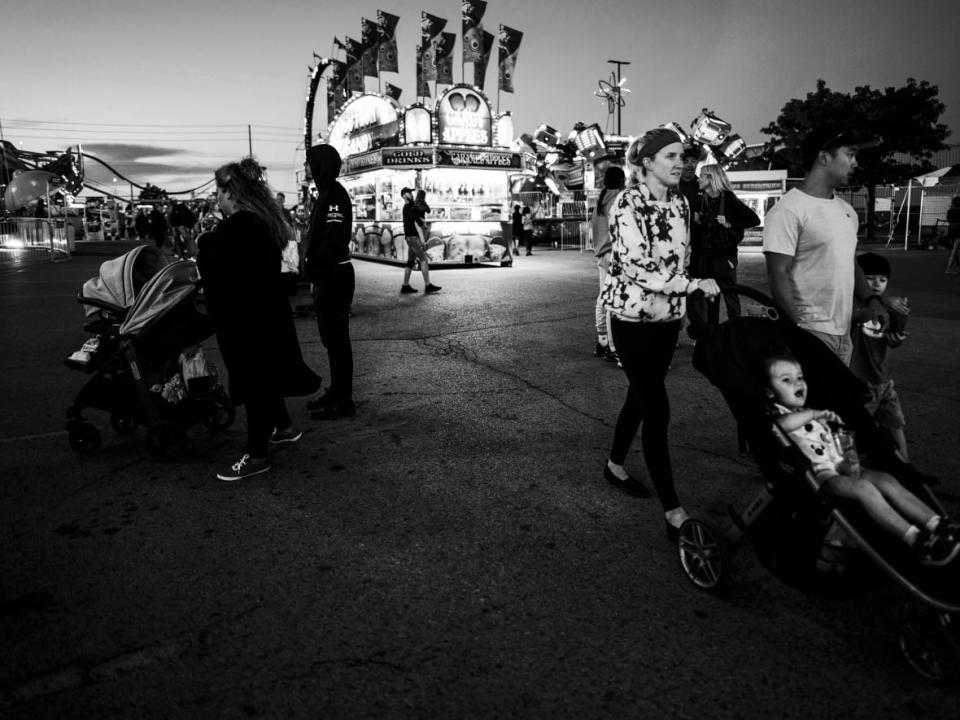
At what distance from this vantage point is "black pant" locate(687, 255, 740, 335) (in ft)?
9.81

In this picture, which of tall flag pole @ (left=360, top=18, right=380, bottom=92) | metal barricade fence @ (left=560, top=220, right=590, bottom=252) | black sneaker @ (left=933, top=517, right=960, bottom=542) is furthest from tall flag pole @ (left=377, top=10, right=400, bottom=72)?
black sneaker @ (left=933, top=517, right=960, bottom=542)

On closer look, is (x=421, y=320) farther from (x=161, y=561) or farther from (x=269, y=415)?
(x=161, y=561)

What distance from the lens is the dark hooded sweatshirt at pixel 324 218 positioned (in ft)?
17.4

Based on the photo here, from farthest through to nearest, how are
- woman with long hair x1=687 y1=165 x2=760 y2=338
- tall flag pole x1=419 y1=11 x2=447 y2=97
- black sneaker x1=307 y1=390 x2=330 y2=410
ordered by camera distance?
tall flag pole x1=419 y1=11 x2=447 y2=97
woman with long hair x1=687 y1=165 x2=760 y2=338
black sneaker x1=307 y1=390 x2=330 y2=410

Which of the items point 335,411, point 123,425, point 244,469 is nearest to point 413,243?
point 335,411

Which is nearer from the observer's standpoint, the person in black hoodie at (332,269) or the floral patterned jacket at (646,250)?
the floral patterned jacket at (646,250)

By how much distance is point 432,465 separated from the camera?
14.4 feet

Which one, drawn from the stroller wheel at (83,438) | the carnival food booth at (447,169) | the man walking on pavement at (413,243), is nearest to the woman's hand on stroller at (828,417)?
the stroller wheel at (83,438)

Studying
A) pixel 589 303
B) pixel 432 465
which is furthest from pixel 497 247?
pixel 432 465

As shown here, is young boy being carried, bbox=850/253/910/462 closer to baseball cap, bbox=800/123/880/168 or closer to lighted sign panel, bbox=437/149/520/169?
baseball cap, bbox=800/123/880/168

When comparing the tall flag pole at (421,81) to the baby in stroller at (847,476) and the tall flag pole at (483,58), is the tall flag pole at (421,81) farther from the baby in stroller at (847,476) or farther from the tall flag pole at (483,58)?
the baby in stroller at (847,476)

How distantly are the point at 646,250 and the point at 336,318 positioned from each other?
115 inches

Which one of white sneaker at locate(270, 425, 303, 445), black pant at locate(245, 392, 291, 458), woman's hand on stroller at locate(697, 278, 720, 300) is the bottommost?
white sneaker at locate(270, 425, 303, 445)

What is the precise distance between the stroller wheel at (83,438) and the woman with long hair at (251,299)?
3.46ft
